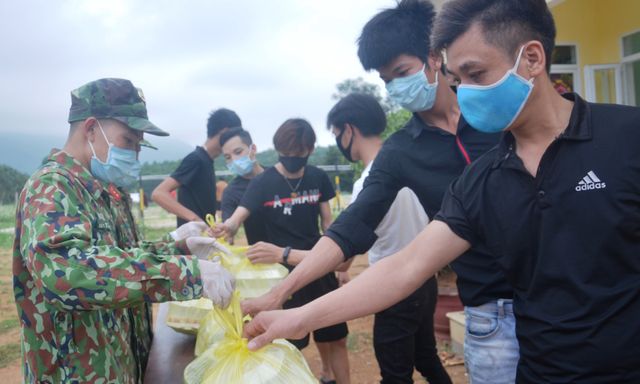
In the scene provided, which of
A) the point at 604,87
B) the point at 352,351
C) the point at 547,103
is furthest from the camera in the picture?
the point at 604,87

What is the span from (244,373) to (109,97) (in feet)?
3.71

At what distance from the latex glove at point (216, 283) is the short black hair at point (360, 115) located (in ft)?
5.66

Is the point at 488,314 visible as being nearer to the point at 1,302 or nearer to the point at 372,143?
the point at 372,143

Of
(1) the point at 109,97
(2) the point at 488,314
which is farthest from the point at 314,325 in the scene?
(1) the point at 109,97

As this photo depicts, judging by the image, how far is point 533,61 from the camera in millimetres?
1452

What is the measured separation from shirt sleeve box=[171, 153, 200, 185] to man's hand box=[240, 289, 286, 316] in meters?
2.86

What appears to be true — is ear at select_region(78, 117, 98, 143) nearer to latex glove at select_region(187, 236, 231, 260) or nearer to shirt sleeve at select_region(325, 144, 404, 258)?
latex glove at select_region(187, 236, 231, 260)

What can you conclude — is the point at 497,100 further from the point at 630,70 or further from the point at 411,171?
the point at 630,70

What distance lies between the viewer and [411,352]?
9.53 ft

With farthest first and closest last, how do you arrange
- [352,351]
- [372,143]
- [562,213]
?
1. [352,351]
2. [372,143]
3. [562,213]

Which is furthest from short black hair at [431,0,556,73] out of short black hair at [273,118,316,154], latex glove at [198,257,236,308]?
short black hair at [273,118,316,154]

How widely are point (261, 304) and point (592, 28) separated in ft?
26.6

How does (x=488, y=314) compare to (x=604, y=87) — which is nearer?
(x=488, y=314)

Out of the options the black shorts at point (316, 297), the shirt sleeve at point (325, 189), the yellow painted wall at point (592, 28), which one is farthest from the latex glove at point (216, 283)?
the yellow painted wall at point (592, 28)
